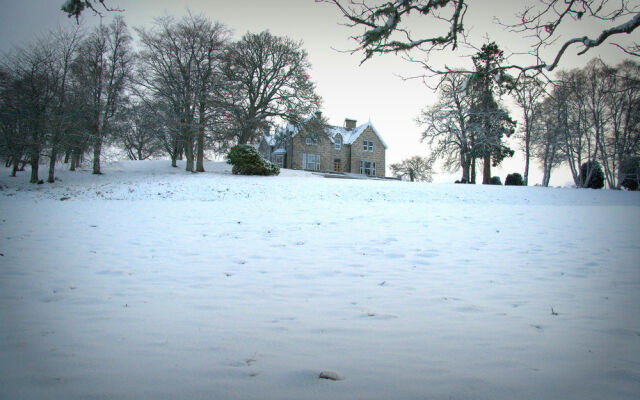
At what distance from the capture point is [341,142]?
39.3 metres

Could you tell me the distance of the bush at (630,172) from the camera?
17853 mm

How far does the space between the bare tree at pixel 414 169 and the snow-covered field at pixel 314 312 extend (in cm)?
4291

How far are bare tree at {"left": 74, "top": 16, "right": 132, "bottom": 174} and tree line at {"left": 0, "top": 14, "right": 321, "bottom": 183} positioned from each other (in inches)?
2.8

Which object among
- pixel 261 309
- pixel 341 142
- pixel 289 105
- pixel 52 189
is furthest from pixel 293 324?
pixel 341 142

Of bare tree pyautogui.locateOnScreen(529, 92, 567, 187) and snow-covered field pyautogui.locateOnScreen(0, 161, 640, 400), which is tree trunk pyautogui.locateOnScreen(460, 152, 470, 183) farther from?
snow-covered field pyautogui.locateOnScreen(0, 161, 640, 400)

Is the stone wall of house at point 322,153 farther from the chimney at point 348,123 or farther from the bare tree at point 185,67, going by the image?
the bare tree at point 185,67

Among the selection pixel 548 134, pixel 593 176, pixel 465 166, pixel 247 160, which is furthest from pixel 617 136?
pixel 247 160

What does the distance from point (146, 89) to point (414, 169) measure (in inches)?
1598

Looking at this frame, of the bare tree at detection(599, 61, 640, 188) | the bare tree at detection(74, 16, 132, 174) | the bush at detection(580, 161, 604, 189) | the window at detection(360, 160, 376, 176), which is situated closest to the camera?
the bare tree at detection(599, 61, 640, 188)

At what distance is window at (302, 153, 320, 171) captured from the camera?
37688mm

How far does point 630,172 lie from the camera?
23.3 metres

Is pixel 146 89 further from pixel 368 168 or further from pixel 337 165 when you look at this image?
pixel 368 168

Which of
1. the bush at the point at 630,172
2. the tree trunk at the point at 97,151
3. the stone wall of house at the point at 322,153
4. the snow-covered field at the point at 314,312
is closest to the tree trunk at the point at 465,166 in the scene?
the bush at the point at 630,172

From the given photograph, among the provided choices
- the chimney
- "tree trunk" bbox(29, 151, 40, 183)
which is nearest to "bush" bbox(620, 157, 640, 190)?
the chimney
